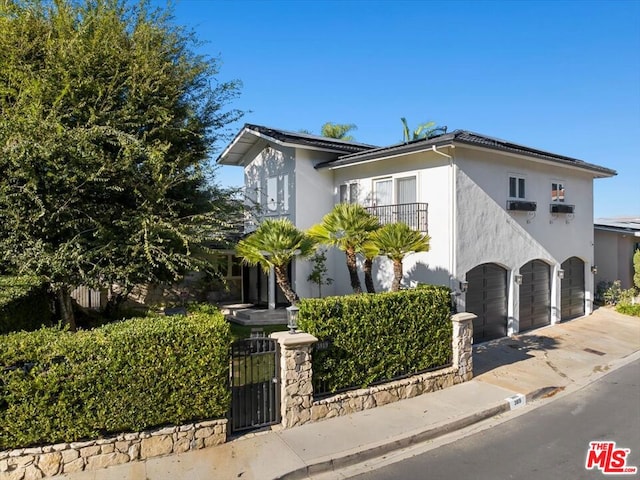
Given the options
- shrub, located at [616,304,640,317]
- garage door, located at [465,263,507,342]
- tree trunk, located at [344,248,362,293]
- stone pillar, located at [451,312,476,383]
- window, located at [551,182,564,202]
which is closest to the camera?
stone pillar, located at [451,312,476,383]

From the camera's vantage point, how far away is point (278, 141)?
1440cm

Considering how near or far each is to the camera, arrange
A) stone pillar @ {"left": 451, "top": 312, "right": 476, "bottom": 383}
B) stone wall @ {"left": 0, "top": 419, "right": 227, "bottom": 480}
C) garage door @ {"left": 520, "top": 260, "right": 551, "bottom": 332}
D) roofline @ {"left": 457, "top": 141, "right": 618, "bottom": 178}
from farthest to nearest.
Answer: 1. garage door @ {"left": 520, "top": 260, "right": 551, "bottom": 332}
2. roofline @ {"left": 457, "top": 141, "right": 618, "bottom": 178}
3. stone pillar @ {"left": 451, "top": 312, "right": 476, "bottom": 383}
4. stone wall @ {"left": 0, "top": 419, "right": 227, "bottom": 480}

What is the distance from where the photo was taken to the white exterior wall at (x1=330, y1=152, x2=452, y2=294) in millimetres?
11992

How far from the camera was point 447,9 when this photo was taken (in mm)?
12625

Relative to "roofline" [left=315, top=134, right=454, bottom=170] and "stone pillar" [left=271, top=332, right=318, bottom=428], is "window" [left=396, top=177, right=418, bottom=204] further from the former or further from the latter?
"stone pillar" [left=271, top=332, right=318, bottom=428]

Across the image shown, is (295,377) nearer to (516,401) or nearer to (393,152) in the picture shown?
(516,401)

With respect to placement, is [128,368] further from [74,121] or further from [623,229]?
[623,229]

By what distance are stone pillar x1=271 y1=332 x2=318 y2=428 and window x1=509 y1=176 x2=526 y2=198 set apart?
32.6 ft

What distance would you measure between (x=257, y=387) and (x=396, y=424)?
2537 millimetres

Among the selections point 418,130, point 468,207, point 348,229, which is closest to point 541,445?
point 348,229

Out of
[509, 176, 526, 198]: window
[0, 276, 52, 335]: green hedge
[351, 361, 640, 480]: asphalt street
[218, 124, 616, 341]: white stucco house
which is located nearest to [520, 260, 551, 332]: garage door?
[218, 124, 616, 341]: white stucco house

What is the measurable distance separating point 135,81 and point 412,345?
831 centimetres

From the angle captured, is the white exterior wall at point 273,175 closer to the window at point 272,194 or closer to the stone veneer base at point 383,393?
the window at point 272,194

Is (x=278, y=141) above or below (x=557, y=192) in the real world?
above
